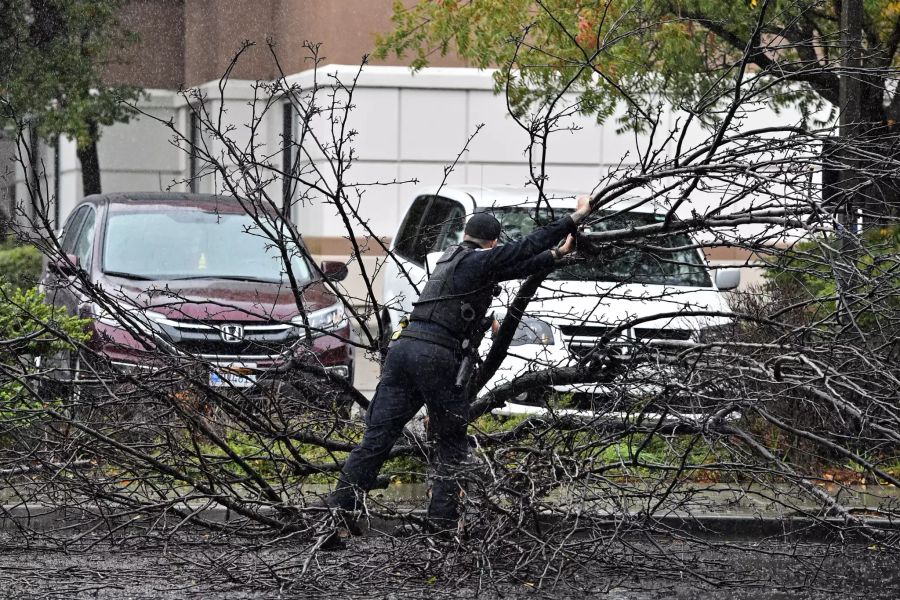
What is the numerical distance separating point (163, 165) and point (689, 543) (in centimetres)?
2131

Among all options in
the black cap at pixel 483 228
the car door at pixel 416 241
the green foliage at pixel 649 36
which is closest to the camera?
the black cap at pixel 483 228

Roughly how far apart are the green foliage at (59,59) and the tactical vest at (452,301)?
546 inches

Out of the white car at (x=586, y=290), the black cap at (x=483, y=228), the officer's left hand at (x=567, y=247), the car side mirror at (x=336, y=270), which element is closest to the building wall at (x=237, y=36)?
the white car at (x=586, y=290)

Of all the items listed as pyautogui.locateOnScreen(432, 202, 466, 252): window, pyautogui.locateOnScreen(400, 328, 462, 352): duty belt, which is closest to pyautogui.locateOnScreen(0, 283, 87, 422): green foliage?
pyautogui.locateOnScreen(400, 328, 462, 352): duty belt

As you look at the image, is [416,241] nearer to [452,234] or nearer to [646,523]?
[452,234]

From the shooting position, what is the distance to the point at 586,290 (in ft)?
32.4

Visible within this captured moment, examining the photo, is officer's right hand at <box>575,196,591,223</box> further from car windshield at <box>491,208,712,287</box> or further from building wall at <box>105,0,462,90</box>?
building wall at <box>105,0,462,90</box>

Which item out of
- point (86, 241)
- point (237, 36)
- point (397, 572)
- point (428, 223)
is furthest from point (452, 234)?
point (237, 36)

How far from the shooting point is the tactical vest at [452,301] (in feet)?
22.3

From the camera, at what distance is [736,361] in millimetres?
6789

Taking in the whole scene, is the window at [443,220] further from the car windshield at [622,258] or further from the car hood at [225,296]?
the car hood at [225,296]

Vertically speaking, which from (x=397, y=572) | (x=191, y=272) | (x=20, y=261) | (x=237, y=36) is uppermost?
(x=237, y=36)

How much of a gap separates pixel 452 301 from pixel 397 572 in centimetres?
134

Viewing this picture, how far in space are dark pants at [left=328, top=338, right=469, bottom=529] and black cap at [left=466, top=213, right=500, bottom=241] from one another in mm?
607
